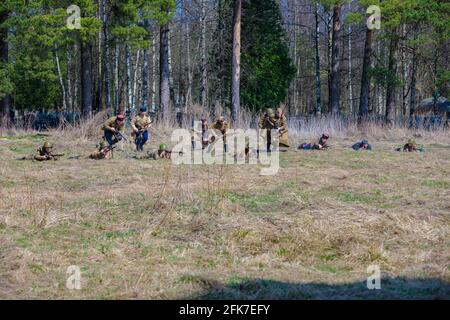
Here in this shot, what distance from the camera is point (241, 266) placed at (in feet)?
17.2

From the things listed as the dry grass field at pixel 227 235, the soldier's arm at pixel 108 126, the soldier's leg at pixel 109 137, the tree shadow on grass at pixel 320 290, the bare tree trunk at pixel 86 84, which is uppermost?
the bare tree trunk at pixel 86 84

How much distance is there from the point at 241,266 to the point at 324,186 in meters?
4.33

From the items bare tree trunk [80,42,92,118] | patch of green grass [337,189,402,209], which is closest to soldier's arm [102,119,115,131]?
bare tree trunk [80,42,92,118]

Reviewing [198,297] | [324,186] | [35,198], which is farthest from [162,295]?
[324,186]

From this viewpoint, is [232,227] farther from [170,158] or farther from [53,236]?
[170,158]

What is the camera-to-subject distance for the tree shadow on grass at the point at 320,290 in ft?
14.3

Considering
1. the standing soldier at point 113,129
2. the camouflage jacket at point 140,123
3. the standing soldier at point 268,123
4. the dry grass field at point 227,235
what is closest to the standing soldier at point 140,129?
the camouflage jacket at point 140,123

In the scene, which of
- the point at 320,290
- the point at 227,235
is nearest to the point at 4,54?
the point at 227,235

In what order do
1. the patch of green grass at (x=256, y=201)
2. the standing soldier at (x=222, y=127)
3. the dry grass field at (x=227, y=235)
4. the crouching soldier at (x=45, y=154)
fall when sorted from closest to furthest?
the dry grass field at (x=227, y=235) → the patch of green grass at (x=256, y=201) → the crouching soldier at (x=45, y=154) → the standing soldier at (x=222, y=127)

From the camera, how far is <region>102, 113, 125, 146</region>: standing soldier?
14.1 m

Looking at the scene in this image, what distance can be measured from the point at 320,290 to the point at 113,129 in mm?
10324

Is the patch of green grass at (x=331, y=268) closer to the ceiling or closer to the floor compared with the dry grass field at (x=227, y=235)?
closer to the floor

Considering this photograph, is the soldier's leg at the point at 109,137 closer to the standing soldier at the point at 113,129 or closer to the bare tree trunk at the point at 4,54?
the standing soldier at the point at 113,129

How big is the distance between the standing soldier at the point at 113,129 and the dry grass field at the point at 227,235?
140 inches
